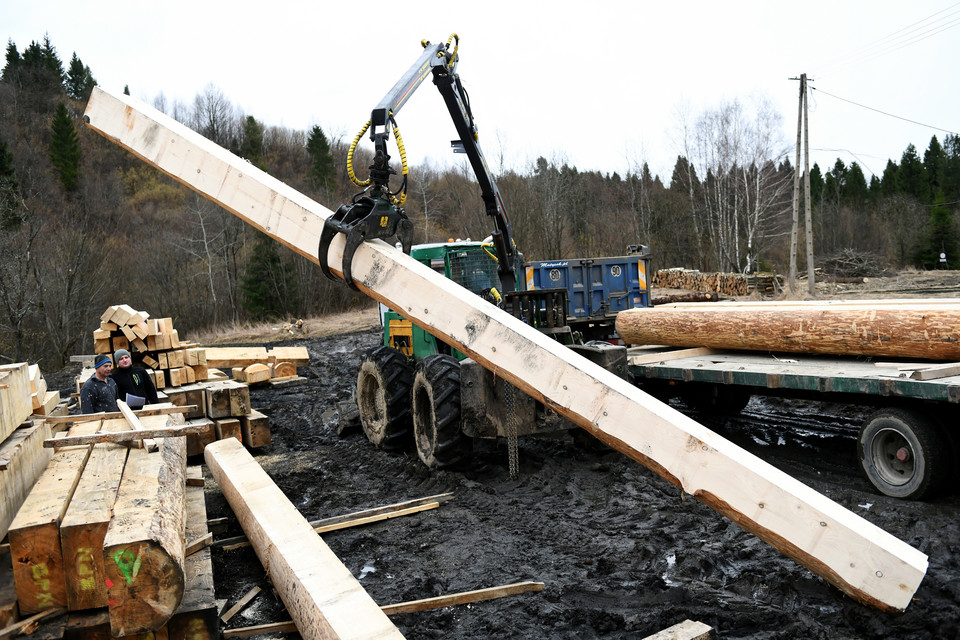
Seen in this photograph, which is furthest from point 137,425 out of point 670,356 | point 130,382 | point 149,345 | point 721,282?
point 721,282

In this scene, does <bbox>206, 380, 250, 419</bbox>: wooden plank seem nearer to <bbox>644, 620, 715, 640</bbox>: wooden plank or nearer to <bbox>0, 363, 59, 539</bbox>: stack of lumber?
<bbox>0, 363, 59, 539</bbox>: stack of lumber

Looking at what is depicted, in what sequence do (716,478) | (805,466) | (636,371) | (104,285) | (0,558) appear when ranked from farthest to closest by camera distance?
1. (104,285)
2. (636,371)
3. (805,466)
4. (0,558)
5. (716,478)

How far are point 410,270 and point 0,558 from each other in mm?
2781

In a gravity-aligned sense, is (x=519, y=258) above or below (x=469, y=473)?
above

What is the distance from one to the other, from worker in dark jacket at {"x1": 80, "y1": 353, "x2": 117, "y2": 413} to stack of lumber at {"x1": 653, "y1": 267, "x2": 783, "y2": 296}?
977 inches

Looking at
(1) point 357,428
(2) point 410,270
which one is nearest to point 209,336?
(1) point 357,428

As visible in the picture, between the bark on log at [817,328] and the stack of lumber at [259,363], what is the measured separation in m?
9.43

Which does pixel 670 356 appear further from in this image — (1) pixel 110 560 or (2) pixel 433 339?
(1) pixel 110 560

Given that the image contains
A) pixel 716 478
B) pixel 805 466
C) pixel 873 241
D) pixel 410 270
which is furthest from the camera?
pixel 873 241

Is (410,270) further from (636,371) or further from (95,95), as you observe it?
(636,371)

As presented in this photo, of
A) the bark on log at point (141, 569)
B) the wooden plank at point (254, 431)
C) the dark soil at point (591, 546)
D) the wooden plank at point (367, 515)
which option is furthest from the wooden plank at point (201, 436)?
the bark on log at point (141, 569)

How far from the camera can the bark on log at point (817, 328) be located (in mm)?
5918

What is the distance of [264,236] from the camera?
35.0 metres

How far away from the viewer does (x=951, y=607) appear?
3.87 m
